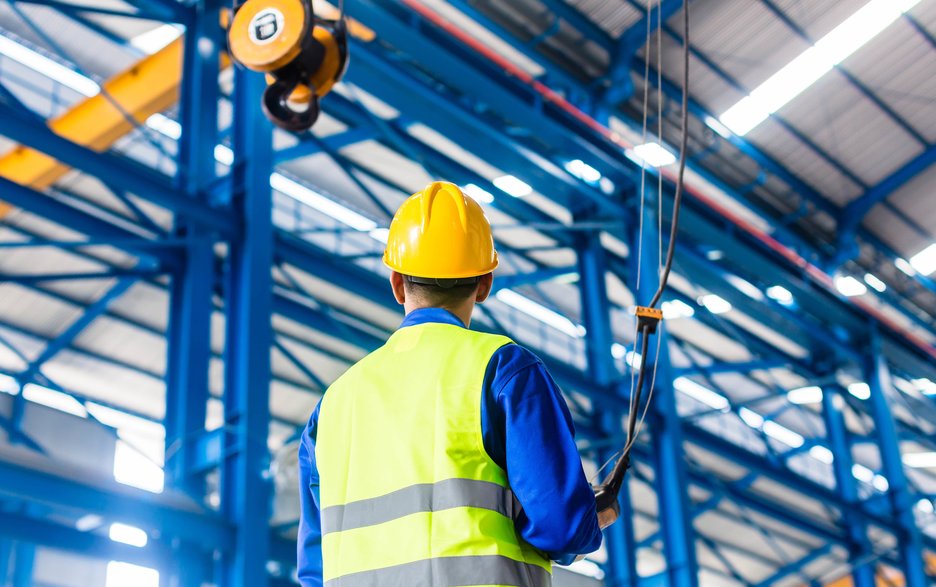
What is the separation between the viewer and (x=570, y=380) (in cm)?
1382

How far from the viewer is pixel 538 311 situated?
21.0 metres

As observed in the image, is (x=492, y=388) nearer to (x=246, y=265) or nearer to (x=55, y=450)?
(x=246, y=265)

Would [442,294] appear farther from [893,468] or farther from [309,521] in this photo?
[893,468]

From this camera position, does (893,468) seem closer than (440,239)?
No

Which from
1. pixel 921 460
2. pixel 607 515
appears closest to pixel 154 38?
pixel 607 515

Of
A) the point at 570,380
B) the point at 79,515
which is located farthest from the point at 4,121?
the point at 570,380

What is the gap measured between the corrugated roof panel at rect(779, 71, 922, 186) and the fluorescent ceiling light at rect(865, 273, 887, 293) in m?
2.35

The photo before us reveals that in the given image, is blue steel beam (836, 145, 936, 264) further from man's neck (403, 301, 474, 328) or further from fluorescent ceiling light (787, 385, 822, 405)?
man's neck (403, 301, 474, 328)

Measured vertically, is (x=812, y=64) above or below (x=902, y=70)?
below

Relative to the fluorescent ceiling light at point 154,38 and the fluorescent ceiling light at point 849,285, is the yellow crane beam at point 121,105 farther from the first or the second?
the fluorescent ceiling light at point 849,285

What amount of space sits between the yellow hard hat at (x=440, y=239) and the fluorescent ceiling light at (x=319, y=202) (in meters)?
14.1

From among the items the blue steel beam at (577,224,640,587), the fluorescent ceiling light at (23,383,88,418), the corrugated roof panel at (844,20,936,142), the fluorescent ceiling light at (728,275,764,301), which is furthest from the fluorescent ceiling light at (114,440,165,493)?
the corrugated roof panel at (844,20,936,142)

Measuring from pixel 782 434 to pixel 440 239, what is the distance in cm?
2468

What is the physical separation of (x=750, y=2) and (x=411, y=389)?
55.1 feet
